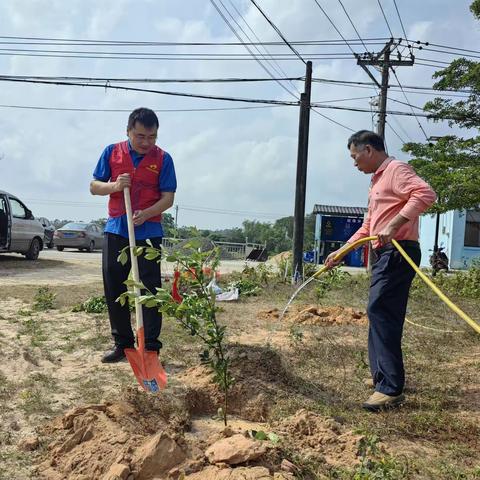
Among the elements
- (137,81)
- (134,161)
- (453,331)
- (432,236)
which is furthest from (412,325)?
(432,236)

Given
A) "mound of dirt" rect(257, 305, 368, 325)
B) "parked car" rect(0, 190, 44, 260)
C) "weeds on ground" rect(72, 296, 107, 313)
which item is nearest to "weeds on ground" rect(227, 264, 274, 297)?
"mound of dirt" rect(257, 305, 368, 325)

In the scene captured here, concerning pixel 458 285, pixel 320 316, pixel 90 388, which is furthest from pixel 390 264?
pixel 458 285

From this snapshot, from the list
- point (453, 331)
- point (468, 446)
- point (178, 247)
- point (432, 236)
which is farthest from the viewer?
point (432, 236)

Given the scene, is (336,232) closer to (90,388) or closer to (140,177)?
(140,177)

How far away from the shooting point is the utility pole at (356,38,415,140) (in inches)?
755

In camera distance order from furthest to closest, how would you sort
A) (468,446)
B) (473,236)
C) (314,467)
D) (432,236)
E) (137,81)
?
(432,236), (473,236), (137,81), (468,446), (314,467)

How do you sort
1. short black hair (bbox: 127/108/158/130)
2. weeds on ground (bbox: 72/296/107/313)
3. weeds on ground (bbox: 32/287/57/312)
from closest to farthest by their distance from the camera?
1. short black hair (bbox: 127/108/158/130)
2. weeds on ground (bbox: 72/296/107/313)
3. weeds on ground (bbox: 32/287/57/312)

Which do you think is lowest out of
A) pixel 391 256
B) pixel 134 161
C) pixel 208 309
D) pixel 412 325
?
pixel 412 325

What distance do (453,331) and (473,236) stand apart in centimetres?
2549

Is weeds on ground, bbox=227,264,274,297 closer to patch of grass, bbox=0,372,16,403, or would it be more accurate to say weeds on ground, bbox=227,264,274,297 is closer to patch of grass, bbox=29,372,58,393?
patch of grass, bbox=29,372,58,393

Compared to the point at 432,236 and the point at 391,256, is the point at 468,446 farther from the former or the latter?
the point at 432,236

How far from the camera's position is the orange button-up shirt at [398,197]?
130 inches

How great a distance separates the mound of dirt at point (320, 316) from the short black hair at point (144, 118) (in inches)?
141

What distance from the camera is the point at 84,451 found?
95.0 inches
